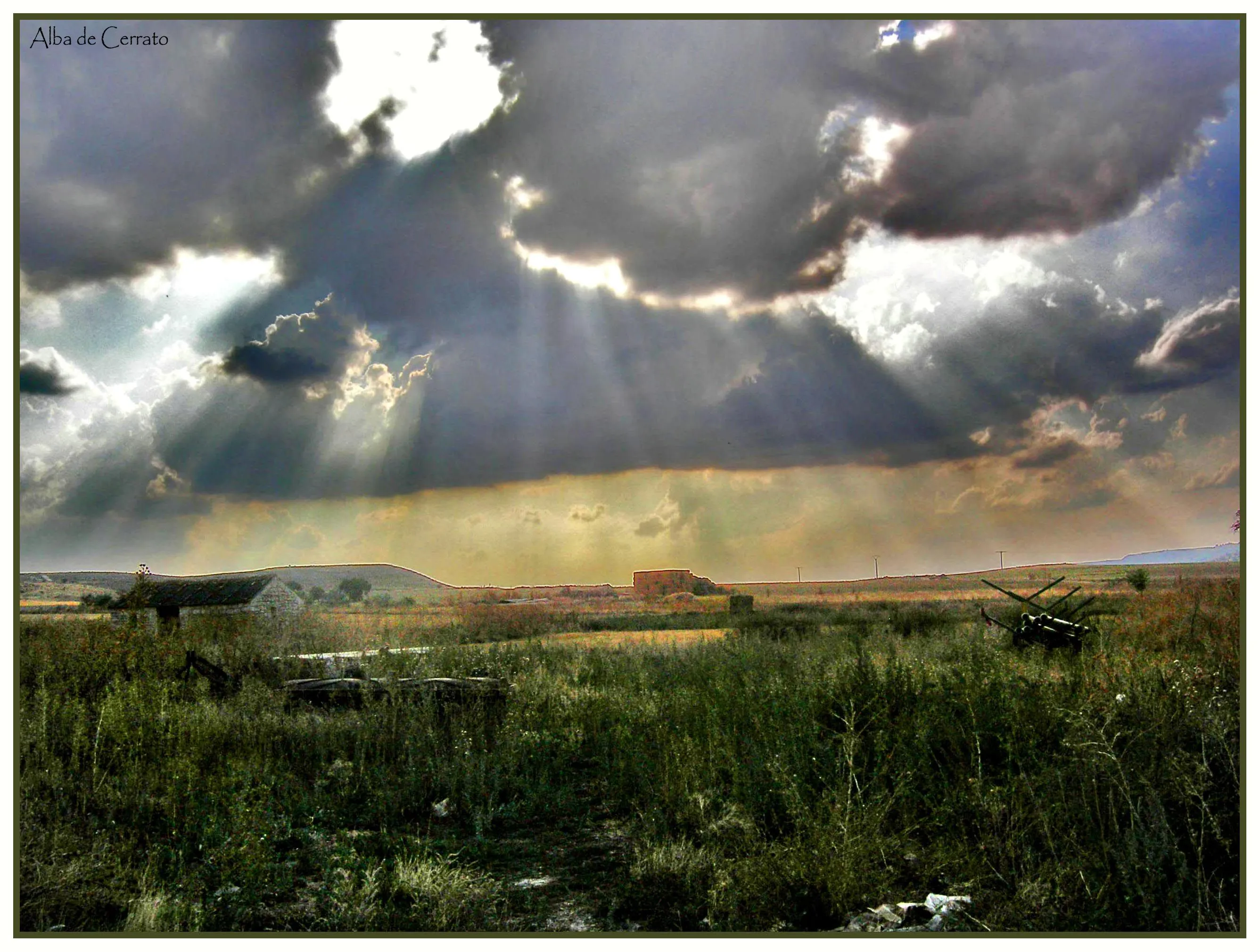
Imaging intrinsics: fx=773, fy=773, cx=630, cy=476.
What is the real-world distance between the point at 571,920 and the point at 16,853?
2928 millimetres

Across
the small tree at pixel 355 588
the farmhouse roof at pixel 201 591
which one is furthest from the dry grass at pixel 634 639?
the small tree at pixel 355 588

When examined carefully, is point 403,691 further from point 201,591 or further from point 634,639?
point 634,639

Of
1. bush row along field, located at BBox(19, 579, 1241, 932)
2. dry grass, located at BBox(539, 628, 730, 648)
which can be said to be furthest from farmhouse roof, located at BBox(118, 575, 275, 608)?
dry grass, located at BBox(539, 628, 730, 648)

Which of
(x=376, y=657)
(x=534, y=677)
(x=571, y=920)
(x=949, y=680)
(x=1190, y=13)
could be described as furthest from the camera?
(x=376, y=657)

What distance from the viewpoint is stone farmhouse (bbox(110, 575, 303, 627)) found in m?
12.8

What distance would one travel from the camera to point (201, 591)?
1378 cm

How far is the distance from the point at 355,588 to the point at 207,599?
22.8 m

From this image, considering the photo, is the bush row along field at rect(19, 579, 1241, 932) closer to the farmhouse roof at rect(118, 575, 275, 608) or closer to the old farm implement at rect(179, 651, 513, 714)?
the old farm implement at rect(179, 651, 513, 714)

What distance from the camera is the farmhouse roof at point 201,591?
13.2 metres

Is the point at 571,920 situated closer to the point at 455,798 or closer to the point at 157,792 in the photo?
the point at 455,798

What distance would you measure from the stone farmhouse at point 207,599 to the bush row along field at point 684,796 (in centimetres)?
327

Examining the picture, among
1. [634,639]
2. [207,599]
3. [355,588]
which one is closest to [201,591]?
[207,599]

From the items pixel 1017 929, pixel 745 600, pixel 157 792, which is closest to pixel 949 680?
pixel 1017 929

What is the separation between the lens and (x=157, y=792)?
5992 mm
